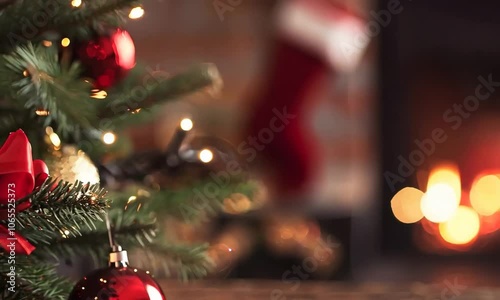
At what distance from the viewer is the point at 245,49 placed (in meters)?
1.84

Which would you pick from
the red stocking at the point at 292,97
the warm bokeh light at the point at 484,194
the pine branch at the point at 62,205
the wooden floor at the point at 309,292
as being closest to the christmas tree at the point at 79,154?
the pine branch at the point at 62,205

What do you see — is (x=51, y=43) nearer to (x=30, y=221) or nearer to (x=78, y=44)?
(x=78, y=44)

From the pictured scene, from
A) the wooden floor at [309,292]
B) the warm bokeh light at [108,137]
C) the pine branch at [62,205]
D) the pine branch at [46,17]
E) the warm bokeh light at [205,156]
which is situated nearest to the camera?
the pine branch at [62,205]

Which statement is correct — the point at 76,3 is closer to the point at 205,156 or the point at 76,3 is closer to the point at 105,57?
the point at 105,57

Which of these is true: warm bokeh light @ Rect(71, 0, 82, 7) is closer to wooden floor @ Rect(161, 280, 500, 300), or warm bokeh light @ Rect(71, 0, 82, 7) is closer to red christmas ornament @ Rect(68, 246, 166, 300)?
red christmas ornament @ Rect(68, 246, 166, 300)

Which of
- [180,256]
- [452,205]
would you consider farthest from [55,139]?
[452,205]

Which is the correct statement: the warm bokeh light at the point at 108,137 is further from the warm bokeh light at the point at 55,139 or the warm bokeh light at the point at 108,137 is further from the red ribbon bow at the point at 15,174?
the red ribbon bow at the point at 15,174

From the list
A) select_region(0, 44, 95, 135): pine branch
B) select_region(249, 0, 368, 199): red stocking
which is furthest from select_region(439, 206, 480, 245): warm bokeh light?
select_region(0, 44, 95, 135): pine branch

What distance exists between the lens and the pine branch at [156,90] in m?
0.64

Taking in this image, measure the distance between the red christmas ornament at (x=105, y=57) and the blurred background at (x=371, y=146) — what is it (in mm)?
1015

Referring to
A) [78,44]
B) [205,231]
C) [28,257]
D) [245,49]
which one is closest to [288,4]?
[245,49]

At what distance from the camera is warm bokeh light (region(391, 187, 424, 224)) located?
171 cm

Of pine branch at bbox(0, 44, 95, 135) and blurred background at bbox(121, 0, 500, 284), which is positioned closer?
pine branch at bbox(0, 44, 95, 135)

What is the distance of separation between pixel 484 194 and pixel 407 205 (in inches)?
6.9
